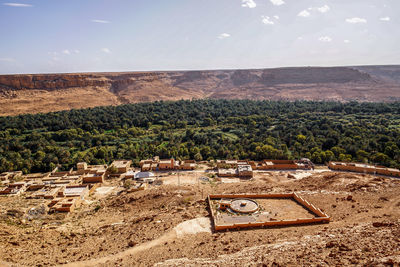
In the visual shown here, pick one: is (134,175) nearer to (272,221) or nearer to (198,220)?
(198,220)

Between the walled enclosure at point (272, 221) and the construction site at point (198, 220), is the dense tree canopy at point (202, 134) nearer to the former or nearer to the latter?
the construction site at point (198, 220)

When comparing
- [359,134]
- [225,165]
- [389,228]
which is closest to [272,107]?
[359,134]

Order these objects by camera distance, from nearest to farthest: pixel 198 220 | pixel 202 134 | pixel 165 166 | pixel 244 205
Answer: pixel 198 220 < pixel 244 205 < pixel 165 166 < pixel 202 134

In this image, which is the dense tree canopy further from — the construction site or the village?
the construction site

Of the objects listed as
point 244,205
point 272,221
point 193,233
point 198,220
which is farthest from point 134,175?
point 272,221

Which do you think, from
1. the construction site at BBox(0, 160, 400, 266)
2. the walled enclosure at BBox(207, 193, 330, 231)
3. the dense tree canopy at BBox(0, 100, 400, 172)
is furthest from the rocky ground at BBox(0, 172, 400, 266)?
the dense tree canopy at BBox(0, 100, 400, 172)

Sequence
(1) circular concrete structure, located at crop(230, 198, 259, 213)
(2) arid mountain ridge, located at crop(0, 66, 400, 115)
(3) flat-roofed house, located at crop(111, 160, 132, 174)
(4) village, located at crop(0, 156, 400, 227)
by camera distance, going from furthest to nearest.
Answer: (2) arid mountain ridge, located at crop(0, 66, 400, 115)
(3) flat-roofed house, located at crop(111, 160, 132, 174)
(4) village, located at crop(0, 156, 400, 227)
(1) circular concrete structure, located at crop(230, 198, 259, 213)
